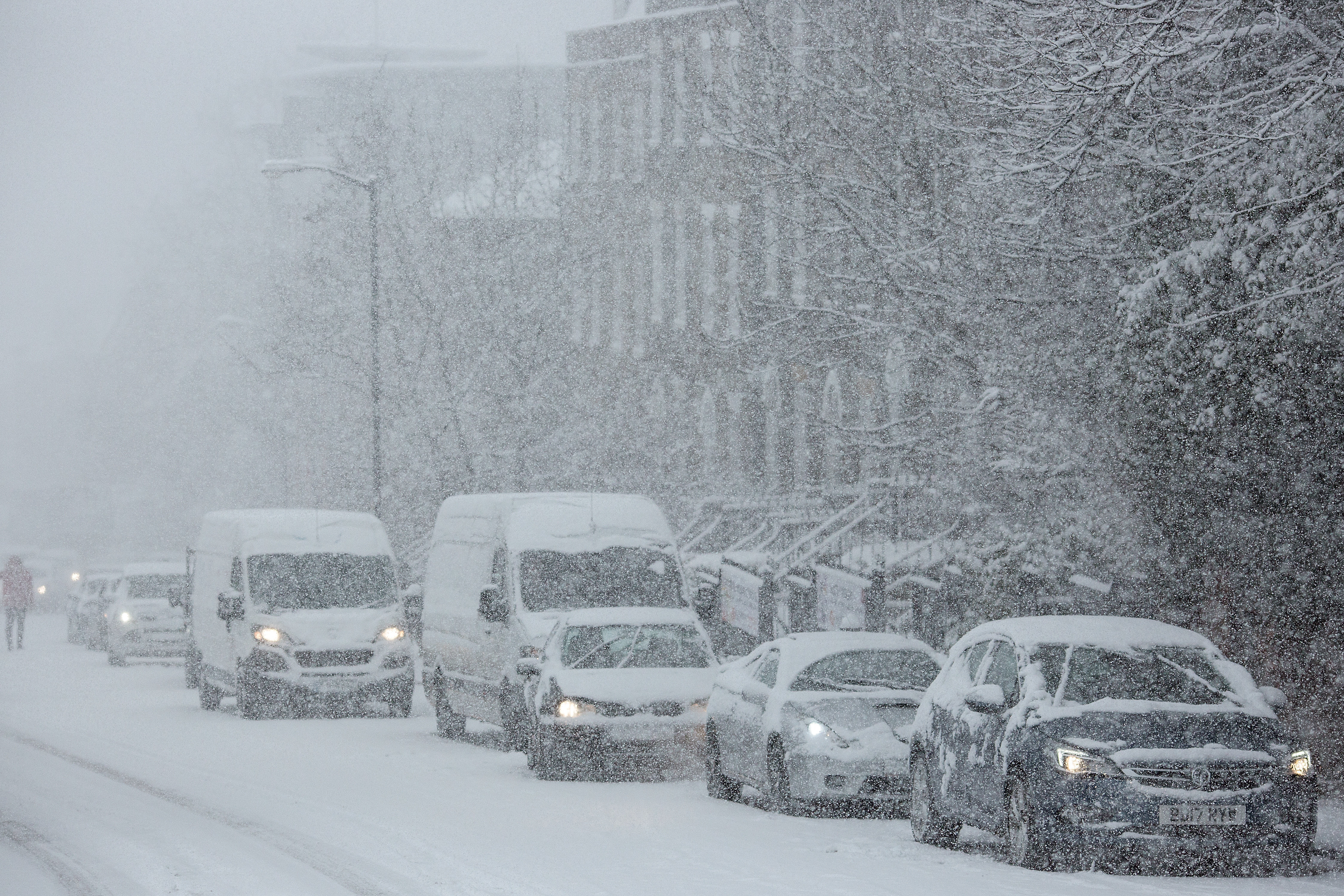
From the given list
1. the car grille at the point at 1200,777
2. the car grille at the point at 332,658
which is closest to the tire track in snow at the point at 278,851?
the car grille at the point at 1200,777

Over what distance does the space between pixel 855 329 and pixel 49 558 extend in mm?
61498

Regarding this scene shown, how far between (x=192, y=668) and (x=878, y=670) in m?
16.9

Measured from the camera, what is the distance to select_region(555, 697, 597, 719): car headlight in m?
17.6

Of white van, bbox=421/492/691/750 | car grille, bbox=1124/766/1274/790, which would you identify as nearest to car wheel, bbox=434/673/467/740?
white van, bbox=421/492/691/750

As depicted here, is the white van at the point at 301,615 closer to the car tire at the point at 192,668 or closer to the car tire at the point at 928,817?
the car tire at the point at 192,668

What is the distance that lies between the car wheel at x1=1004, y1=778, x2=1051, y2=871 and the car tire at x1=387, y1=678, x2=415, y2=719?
13914 mm

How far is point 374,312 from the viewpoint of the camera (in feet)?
103

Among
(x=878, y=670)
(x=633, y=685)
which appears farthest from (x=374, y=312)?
(x=878, y=670)

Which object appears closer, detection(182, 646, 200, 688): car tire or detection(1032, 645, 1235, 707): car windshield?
detection(1032, 645, 1235, 707): car windshield

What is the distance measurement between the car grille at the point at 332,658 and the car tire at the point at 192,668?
4669 millimetres

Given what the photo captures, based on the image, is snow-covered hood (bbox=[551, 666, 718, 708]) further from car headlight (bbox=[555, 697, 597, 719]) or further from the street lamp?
the street lamp

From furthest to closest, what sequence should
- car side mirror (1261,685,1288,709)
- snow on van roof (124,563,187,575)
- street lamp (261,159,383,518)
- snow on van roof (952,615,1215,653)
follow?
snow on van roof (124,563,187,575) → street lamp (261,159,383,518) → snow on van roof (952,615,1215,653) → car side mirror (1261,685,1288,709)

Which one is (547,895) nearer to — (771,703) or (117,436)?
(771,703)

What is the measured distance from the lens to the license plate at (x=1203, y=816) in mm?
11547
